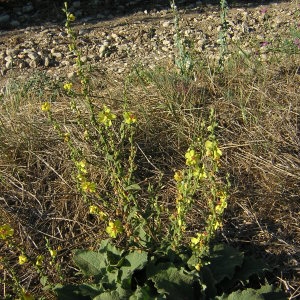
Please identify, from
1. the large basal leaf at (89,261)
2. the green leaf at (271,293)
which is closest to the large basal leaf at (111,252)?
the large basal leaf at (89,261)

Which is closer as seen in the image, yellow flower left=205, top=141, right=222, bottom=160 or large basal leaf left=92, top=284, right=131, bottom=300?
yellow flower left=205, top=141, right=222, bottom=160

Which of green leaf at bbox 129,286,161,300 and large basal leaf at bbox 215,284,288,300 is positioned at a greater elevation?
green leaf at bbox 129,286,161,300

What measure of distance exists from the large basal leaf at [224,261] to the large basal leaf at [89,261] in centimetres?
50

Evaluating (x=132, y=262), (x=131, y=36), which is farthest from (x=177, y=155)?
(x=131, y=36)

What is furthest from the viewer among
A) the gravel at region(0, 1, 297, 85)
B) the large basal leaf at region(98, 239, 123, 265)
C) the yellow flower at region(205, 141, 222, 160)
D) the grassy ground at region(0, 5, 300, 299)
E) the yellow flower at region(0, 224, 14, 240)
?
the gravel at region(0, 1, 297, 85)

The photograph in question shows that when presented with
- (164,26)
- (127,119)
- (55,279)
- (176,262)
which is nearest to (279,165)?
(176,262)

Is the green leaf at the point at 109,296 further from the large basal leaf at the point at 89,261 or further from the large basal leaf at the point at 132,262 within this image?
the large basal leaf at the point at 89,261

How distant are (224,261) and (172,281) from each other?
0.31 metres

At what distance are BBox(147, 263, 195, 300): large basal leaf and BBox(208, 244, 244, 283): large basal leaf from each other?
0.16m

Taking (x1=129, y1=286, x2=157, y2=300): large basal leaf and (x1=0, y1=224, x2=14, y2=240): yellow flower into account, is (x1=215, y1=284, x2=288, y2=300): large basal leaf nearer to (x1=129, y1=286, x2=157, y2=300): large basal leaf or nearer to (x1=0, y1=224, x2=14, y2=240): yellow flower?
(x1=129, y1=286, x2=157, y2=300): large basal leaf

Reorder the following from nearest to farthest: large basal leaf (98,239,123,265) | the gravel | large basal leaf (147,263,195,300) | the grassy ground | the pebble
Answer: large basal leaf (147,263,195,300) → large basal leaf (98,239,123,265) → the grassy ground → the gravel → the pebble

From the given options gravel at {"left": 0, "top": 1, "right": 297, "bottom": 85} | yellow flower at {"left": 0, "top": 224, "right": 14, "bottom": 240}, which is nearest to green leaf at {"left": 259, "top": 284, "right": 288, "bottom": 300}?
yellow flower at {"left": 0, "top": 224, "right": 14, "bottom": 240}

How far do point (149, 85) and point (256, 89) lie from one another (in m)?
0.80

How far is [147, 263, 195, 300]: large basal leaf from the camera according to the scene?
209 centimetres
